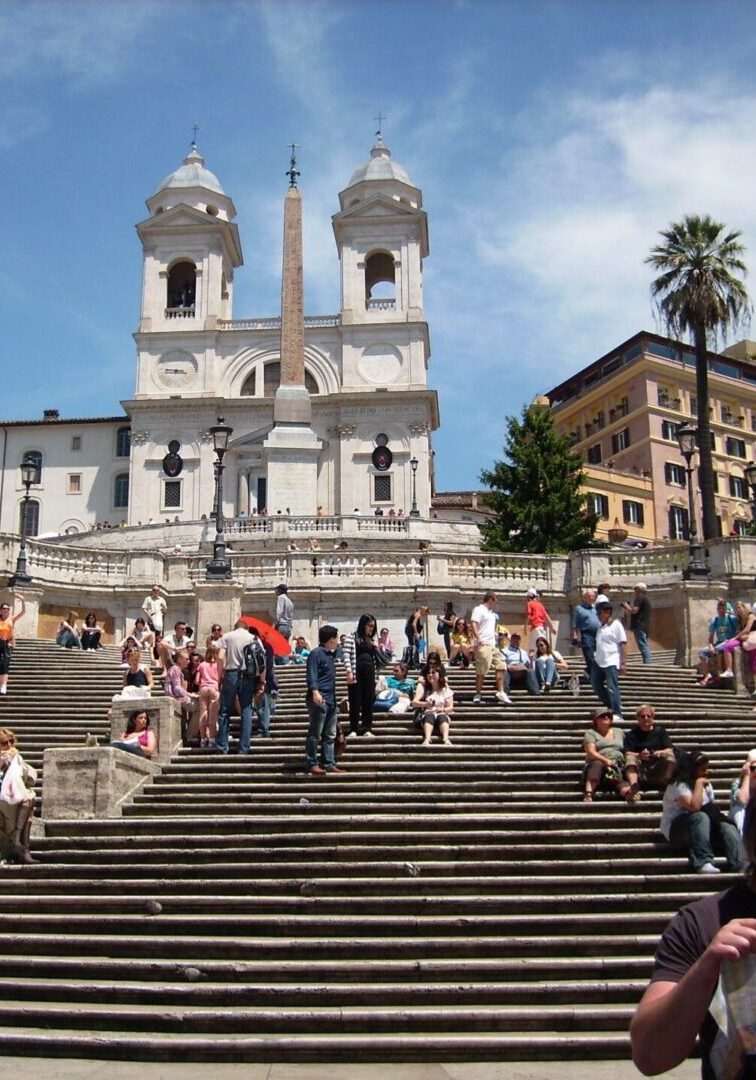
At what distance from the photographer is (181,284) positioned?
74.9 metres

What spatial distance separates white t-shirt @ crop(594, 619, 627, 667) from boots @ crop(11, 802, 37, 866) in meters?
8.27

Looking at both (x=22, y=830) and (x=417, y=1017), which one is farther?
(x=22, y=830)

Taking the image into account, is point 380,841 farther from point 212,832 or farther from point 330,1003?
point 330,1003

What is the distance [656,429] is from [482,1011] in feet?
219

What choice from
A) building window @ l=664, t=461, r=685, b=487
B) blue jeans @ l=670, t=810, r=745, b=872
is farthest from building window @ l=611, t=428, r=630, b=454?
blue jeans @ l=670, t=810, r=745, b=872

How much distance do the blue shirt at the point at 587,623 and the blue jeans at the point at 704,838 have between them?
20.8ft

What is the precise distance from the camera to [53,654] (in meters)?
24.2

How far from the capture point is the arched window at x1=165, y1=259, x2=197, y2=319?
74.1 meters

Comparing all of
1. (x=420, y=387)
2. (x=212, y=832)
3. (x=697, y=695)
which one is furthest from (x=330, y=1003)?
(x=420, y=387)

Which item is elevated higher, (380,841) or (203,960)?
(380,841)

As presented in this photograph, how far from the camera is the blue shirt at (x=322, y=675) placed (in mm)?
14156

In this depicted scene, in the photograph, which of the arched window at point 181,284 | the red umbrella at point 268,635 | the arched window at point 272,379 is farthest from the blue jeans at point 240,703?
the arched window at point 181,284

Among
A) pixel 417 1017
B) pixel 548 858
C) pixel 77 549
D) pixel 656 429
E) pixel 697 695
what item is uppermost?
pixel 656 429

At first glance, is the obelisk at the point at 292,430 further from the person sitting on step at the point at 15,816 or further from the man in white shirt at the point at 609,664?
the person sitting on step at the point at 15,816
